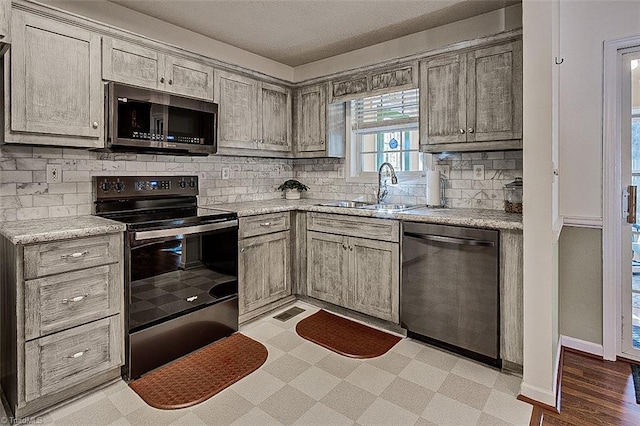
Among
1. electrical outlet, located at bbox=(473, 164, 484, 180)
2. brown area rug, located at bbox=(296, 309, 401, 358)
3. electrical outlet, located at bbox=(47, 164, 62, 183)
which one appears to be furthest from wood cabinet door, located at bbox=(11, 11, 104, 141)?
electrical outlet, located at bbox=(473, 164, 484, 180)

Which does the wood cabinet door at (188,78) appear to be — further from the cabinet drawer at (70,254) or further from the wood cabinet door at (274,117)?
the cabinet drawer at (70,254)

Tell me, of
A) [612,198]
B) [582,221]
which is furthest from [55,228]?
[612,198]

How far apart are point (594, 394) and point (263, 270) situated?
2.36 metres

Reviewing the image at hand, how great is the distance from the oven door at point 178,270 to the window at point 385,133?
1.63m

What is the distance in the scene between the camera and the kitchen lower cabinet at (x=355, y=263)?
2791mm

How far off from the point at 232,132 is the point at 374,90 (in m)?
1.31

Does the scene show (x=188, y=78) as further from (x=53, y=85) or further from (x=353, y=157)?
(x=353, y=157)

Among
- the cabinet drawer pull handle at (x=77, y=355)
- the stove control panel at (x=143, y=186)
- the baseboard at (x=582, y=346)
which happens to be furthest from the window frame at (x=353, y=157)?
the cabinet drawer pull handle at (x=77, y=355)

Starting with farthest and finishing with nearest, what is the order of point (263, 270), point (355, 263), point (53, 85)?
point (263, 270) → point (355, 263) → point (53, 85)

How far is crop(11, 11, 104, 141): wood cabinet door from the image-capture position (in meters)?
2.04

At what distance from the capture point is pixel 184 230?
242 centimetres

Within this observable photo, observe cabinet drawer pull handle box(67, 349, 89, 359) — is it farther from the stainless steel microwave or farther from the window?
the window

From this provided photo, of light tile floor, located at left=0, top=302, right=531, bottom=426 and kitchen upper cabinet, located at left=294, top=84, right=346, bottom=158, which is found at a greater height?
kitchen upper cabinet, located at left=294, top=84, right=346, bottom=158

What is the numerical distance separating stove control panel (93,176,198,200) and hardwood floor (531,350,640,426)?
286cm
